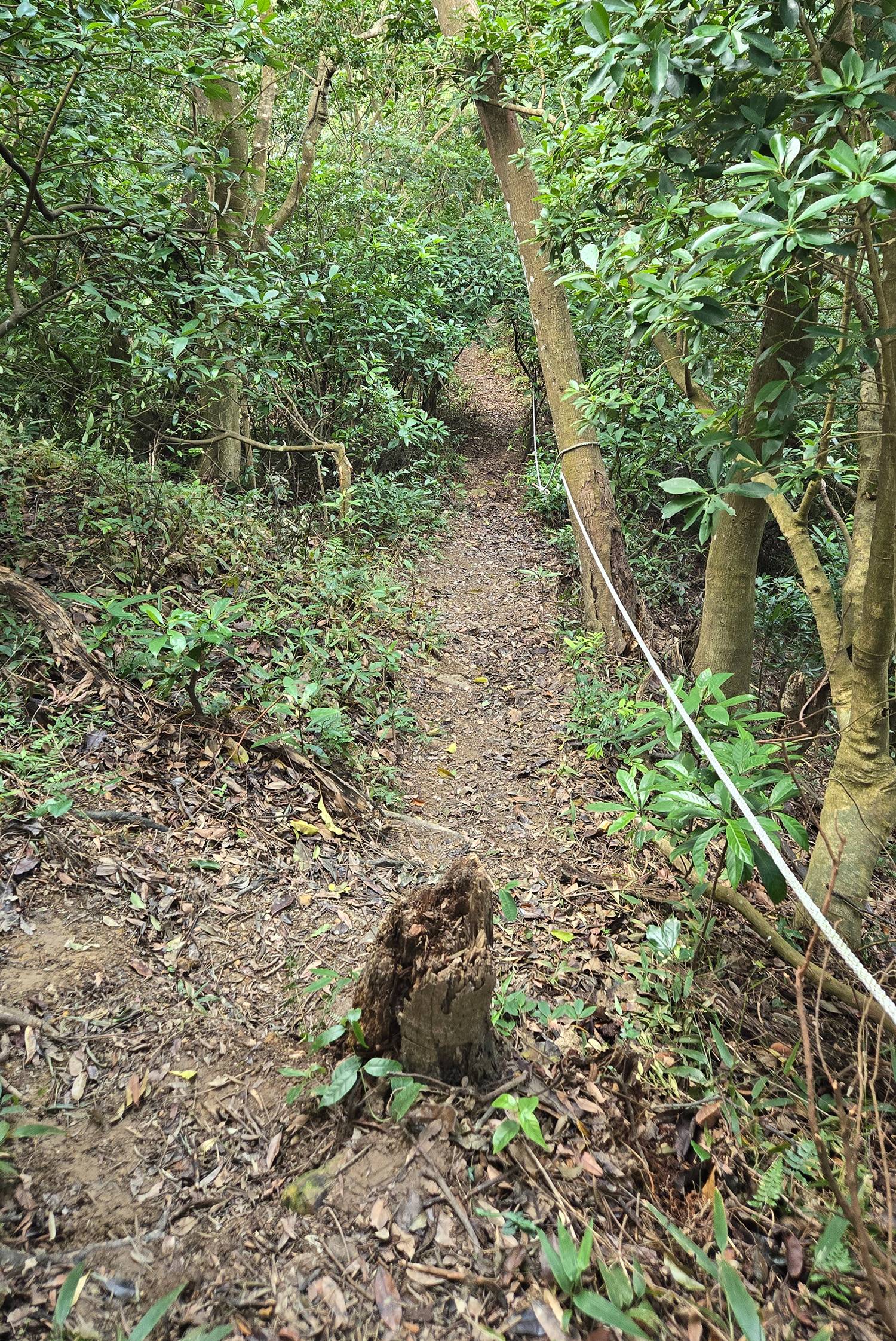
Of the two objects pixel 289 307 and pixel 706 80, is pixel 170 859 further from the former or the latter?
pixel 706 80

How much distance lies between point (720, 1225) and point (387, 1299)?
0.81 m

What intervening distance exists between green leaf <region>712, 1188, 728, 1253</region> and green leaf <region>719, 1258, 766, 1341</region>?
0.10m

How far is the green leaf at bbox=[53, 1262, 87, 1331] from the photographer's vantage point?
146 centimetres

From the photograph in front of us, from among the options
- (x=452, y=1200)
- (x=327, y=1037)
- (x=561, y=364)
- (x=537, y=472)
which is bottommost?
(x=452, y=1200)

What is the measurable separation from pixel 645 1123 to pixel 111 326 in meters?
4.87

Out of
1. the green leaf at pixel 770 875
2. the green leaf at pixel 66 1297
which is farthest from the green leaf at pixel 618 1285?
the green leaf at pixel 66 1297

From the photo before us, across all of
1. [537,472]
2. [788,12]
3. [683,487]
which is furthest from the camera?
[537,472]

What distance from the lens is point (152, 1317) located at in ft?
4.84

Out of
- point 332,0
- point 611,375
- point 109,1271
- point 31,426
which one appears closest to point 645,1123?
point 109,1271

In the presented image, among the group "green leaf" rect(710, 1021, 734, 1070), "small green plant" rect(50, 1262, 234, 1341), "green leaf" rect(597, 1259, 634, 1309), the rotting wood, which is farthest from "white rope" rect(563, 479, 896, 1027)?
the rotting wood

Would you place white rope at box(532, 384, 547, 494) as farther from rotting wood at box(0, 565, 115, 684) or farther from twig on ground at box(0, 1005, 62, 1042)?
twig on ground at box(0, 1005, 62, 1042)

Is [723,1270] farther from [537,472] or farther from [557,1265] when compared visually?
[537,472]

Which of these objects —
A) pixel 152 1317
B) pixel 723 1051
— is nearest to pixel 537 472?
pixel 723 1051

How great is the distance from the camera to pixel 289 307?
4.04 meters
